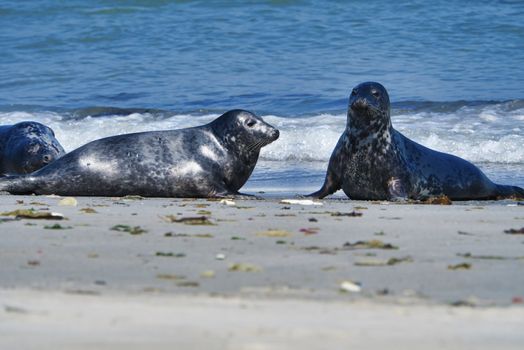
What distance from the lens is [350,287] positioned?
3779 mm

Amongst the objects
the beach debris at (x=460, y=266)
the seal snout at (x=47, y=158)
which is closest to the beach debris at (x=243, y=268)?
the beach debris at (x=460, y=266)

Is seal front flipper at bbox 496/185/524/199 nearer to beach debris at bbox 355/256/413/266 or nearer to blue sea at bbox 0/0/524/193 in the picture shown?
blue sea at bbox 0/0/524/193

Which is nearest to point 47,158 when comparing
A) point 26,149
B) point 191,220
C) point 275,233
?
point 26,149

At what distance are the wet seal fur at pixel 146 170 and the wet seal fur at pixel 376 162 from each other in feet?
2.78

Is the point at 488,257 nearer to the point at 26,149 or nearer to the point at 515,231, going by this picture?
the point at 515,231

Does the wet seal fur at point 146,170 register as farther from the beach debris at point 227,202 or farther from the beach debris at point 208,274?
the beach debris at point 208,274

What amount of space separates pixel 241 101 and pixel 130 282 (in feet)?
45.4

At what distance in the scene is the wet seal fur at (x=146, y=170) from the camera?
8930mm

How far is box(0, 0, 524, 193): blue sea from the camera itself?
13.9 meters

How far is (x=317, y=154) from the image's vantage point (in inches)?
512

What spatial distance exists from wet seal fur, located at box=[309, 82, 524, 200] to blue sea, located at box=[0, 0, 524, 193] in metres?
1.09

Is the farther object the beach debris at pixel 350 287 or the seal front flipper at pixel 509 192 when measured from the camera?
the seal front flipper at pixel 509 192

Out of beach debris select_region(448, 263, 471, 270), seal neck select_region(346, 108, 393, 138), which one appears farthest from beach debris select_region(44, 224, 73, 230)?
seal neck select_region(346, 108, 393, 138)

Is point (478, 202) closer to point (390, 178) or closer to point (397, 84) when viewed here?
point (390, 178)
